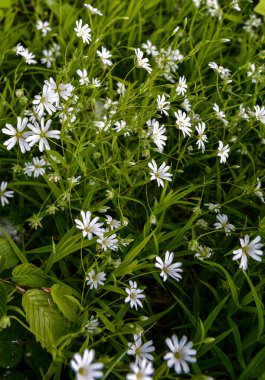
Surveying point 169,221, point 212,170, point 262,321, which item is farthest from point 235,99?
point 262,321

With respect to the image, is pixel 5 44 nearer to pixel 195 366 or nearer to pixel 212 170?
pixel 212 170

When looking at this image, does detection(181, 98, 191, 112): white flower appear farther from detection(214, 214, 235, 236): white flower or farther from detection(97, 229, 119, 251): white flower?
detection(97, 229, 119, 251): white flower

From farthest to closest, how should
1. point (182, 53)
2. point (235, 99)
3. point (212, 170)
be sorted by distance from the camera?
point (182, 53) → point (235, 99) → point (212, 170)

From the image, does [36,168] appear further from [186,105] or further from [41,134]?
[186,105]

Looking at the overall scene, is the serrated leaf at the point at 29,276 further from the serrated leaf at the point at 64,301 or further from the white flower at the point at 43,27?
the white flower at the point at 43,27

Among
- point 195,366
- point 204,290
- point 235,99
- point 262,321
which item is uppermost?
point 235,99

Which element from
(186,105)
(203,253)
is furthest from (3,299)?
(186,105)
